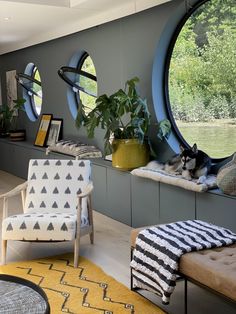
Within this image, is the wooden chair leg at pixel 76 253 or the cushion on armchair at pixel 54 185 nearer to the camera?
the wooden chair leg at pixel 76 253

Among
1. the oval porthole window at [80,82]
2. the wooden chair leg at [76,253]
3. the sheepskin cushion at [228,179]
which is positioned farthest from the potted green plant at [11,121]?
the sheepskin cushion at [228,179]

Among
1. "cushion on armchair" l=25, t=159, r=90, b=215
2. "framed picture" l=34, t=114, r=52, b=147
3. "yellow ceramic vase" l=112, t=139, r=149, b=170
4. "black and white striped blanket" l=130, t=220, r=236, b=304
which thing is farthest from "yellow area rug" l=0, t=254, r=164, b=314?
"framed picture" l=34, t=114, r=52, b=147

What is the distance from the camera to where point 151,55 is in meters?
4.53

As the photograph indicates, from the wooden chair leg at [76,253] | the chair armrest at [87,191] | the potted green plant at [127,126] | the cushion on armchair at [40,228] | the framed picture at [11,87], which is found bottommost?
the wooden chair leg at [76,253]

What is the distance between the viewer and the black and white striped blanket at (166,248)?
8.10ft

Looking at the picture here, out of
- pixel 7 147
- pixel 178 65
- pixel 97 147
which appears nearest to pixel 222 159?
pixel 178 65

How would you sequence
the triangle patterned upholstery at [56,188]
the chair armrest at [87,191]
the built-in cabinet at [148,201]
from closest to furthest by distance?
the built-in cabinet at [148,201]
the chair armrest at [87,191]
the triangle patterned upholstery at [56,188]

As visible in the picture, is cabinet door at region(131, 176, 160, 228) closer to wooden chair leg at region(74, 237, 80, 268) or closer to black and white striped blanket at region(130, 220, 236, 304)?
wooden chair leg at region(74, 237, 80, 268)

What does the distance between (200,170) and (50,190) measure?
4.51 ft

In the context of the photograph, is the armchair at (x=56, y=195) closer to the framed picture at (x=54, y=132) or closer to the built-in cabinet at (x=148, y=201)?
the built-in cabinet at (x=148, y=201)

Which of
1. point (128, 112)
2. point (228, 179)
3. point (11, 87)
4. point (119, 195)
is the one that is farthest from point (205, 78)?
point (11, 87)

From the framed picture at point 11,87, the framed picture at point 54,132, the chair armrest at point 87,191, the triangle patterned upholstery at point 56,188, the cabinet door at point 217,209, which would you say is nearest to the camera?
the cabinet door at point 217,209

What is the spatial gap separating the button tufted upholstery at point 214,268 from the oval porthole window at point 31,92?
5.87 m

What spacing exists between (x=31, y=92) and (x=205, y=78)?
4.64 metres
